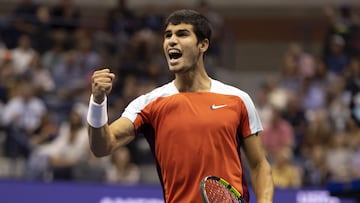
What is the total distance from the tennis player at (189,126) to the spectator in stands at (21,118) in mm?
7865

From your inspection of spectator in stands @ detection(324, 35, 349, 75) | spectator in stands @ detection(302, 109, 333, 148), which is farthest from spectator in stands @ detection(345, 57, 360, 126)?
spectator in stands @ detection(302, 109, 333, 148)

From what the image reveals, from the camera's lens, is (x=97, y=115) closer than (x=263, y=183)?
Yes

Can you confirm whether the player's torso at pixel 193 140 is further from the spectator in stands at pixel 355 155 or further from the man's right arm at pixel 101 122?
the spectator in stands at pixel 355 155

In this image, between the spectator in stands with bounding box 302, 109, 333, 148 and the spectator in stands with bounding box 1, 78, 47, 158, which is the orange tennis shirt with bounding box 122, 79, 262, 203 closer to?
the spectator in stands with bounding box 1, 78, 47, 158

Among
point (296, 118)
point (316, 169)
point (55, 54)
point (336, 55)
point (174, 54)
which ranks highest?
point (174, 54)

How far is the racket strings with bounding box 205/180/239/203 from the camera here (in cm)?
572

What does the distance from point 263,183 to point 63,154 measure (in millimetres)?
7631

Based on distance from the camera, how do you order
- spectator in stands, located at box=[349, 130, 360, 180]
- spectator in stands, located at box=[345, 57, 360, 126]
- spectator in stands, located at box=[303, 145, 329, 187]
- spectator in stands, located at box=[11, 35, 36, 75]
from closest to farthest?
spectator in stands, located at box=[349, 130, 360, 180], spectator in stands, located at box=[303, 145, 329, 187], spectator in stands, located at box=[345, 57, 360, 126], spectator in stands, located at box=[11, 35, 36, 75]

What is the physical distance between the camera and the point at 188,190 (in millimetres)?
6242

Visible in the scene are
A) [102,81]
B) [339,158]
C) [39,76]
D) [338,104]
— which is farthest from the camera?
[338,104]

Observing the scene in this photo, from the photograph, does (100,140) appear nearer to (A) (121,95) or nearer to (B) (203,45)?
(B) (203,45)

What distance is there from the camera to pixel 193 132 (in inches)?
247

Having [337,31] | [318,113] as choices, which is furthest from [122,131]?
[337,31]

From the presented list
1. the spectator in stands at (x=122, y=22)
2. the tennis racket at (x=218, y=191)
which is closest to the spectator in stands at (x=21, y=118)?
the spectator in stands at (x=122, y=22)
